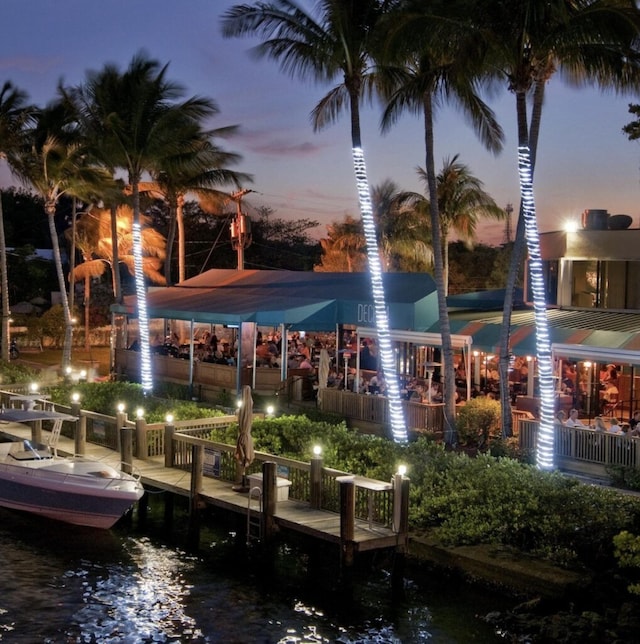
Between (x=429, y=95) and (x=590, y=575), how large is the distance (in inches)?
518

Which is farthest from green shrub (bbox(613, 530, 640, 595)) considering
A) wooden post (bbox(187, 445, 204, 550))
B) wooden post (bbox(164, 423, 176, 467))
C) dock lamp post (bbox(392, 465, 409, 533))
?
wooden post (bbox(164, 423, 176, 467))

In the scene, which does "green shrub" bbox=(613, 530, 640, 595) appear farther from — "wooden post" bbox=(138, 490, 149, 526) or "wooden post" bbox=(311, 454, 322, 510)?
"wooden post" bbox=(138, 490, 149, 526)

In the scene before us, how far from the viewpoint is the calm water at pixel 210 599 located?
12328 millimetres

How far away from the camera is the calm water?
1233cm

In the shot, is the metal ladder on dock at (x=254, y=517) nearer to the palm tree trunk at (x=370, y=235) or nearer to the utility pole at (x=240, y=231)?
the palm tree trunk at (x=370, y=235)

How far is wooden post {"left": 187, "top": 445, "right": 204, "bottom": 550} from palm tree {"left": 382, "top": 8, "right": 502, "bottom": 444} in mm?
6635

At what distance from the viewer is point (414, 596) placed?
1359cm

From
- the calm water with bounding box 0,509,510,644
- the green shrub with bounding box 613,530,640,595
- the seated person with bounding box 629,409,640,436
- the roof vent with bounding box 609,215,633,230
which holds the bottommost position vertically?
the calm water with bounding box 0,509,510,644

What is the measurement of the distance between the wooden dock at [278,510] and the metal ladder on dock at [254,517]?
0.02 m

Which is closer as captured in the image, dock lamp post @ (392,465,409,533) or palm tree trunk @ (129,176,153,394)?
dock lamp post @ (392,465,409,533)

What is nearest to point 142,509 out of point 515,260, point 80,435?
point 80,435

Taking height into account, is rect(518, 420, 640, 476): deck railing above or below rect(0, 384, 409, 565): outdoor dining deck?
above

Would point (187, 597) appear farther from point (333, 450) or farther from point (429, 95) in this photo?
point (429, 95)

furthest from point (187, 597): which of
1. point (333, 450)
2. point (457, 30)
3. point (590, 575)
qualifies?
point (457, 30)
